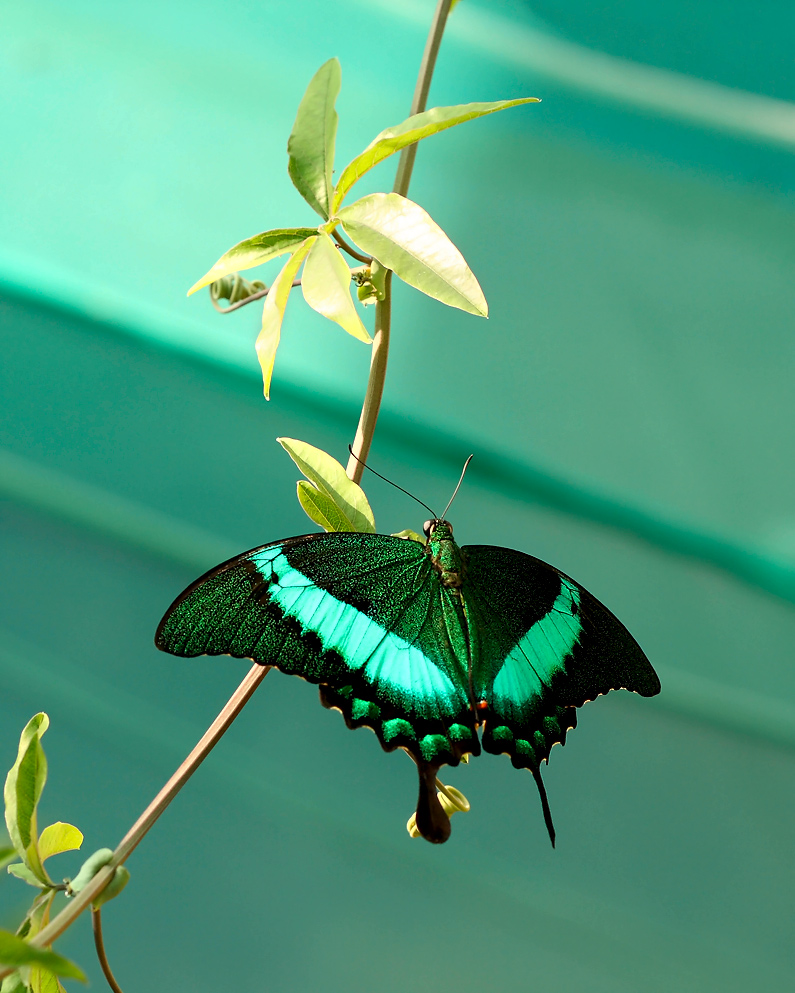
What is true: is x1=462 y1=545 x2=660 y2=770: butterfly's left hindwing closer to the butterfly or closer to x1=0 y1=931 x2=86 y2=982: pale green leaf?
the butterfly

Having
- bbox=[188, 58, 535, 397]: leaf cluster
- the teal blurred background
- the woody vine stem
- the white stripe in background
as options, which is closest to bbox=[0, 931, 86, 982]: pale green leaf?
the woody vine stem

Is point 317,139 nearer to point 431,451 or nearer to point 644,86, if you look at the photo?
point 431,451

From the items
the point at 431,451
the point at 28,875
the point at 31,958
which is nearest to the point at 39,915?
the point at 28,875

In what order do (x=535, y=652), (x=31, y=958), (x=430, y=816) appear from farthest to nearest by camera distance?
1. (x=535, y=652)
2. (x=430, y=816)
3. (x=31, y=958)

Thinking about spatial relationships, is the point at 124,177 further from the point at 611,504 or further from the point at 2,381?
the point at 611,504

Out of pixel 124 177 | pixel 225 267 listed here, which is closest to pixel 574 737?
pixel 225 267
